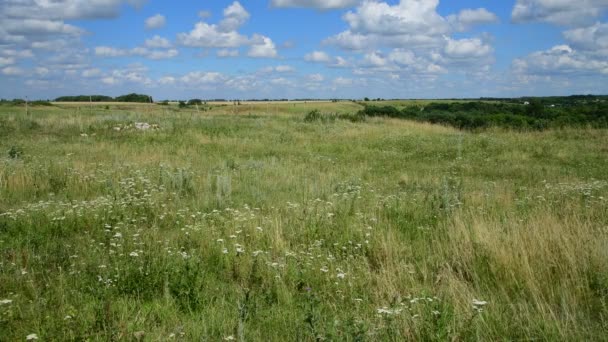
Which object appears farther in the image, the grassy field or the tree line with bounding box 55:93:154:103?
the tree line with bounding box 55:93:154:103

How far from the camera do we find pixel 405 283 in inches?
188

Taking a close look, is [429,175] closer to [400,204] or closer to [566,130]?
[400,204]

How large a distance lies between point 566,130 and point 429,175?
51.6 ft

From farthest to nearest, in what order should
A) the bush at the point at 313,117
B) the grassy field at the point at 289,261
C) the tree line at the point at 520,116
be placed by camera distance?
the tree line at the point at 520,116
the bush at the point at 313,117
the grassy field at the point at 289,261

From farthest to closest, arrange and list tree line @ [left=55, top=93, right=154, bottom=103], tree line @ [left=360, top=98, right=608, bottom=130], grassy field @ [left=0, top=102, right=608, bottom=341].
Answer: tree line @ [left=55, top=93, right=154, bottom=103]
tree line @ [left=360, top=98, right=608, bottom=130]
grassy field @ [left=0, top=102, right=608, bottom=341]

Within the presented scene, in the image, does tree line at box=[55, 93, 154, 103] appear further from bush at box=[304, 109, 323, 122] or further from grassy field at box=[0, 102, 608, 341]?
grassy field at box=[0, 102, 608, 341]

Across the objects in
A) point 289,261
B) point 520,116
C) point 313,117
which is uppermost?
point 520,116

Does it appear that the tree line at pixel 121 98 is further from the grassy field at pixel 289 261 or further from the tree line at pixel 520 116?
the grassy field at pixel 289 261

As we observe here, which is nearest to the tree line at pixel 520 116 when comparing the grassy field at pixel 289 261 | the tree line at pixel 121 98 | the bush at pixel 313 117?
the bush at pixel 313 117

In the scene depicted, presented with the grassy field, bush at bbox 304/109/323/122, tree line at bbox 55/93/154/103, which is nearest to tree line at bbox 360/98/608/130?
bush at bbox 304/109/323/122

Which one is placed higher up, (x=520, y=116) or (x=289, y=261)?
(x=520, y=116)

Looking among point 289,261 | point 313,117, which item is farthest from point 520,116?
point 289,261

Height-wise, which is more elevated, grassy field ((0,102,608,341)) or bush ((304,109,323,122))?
bush ((304,109,323,122))

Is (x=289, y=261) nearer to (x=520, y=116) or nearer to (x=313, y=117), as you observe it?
(x=313, y=117)
